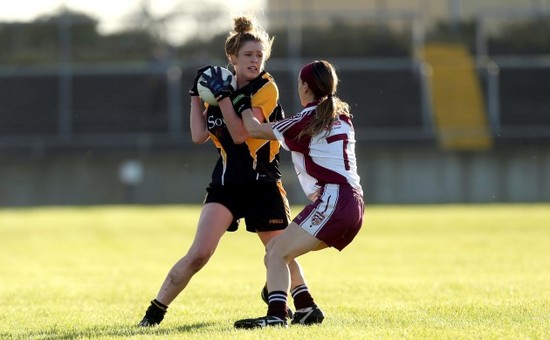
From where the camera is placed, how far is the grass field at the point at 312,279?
747 cm

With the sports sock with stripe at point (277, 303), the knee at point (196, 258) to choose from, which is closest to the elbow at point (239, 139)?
the knee at point (196, 258)

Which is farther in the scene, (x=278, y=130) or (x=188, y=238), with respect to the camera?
(x=188, y=238)

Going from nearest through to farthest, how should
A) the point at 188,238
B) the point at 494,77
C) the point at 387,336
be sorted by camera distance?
1. the point at 387,336
2. the point at 188,238
3. the point at 494,77

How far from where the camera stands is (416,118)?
30844mm

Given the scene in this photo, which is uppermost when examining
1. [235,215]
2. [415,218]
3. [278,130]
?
[278,130]

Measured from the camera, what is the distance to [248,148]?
307 inches

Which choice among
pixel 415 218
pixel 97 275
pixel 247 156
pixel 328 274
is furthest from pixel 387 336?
pixel 415 218

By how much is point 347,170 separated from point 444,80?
23.0 m

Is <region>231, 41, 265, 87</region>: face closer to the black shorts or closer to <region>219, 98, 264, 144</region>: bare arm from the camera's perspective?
<region>219, 98, 264, 144</region>: bare arm

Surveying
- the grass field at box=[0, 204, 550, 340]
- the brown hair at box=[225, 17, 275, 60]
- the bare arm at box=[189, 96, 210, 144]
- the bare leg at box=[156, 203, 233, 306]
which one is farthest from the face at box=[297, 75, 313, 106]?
the grass field at box=[0, 204, 550, 340]

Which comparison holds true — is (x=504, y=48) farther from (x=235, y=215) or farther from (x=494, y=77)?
(x=235, y=215)

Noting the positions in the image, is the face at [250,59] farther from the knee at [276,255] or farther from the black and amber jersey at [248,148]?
the knee at [276,255]

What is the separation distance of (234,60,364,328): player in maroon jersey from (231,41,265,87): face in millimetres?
271

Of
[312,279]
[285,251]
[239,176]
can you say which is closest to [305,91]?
[239,176]
